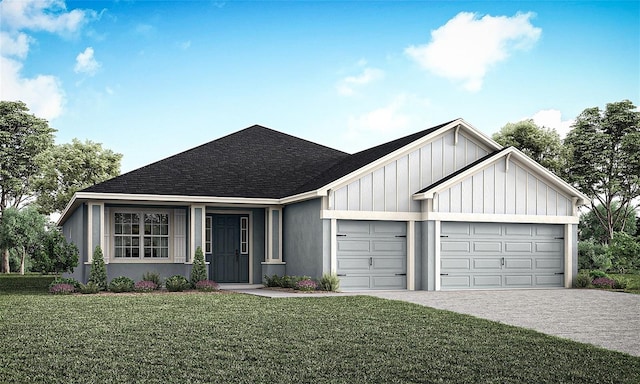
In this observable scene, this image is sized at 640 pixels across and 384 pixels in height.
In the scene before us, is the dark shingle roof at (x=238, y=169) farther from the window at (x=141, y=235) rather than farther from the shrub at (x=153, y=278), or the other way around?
the shrub at (x=153, y=278)

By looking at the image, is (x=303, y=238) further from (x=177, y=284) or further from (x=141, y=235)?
(x=141, y=235)

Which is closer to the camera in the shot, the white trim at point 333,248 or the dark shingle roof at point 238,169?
the white trim at point 333,248

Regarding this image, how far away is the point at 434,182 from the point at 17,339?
532 inches

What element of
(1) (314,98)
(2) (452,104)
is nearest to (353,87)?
(1) (314,98)

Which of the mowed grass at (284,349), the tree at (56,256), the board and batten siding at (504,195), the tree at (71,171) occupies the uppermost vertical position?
the tree at (71,171)

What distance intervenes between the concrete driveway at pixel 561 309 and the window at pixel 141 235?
723 cm

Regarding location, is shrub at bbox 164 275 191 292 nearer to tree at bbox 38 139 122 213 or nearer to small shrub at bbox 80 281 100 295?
small shrub at bbox 80 281 100 295

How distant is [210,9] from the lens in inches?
998

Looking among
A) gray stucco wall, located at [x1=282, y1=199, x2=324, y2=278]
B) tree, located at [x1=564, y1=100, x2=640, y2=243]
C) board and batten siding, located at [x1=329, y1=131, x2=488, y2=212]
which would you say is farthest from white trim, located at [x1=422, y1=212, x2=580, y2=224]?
tree, located at [x1=564, y1=100, x2=640, y2=243]

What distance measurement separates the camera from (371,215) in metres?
20.2

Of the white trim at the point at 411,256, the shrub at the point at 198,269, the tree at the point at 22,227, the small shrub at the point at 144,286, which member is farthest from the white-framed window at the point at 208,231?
the tree at the point at 22,227

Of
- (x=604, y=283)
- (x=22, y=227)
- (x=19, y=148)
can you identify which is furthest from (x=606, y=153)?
(x=19, y=148)

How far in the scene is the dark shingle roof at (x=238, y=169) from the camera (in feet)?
70.9

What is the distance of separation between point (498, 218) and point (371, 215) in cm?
387
